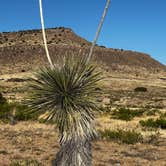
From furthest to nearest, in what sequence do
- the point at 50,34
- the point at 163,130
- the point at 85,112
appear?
the point at 50,34, the point at 163,130, the point at 85,112

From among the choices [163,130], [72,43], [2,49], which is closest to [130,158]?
[163,130]

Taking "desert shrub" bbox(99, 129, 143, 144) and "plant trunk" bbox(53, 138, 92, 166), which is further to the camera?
"desert shrub" bbox(99, 129, 143, 144)

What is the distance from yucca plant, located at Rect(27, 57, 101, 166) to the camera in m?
A: 8.45

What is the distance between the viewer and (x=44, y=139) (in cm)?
1631

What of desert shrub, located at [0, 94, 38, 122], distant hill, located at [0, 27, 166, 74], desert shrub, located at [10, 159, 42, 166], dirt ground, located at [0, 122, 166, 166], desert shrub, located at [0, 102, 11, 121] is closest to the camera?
desert shrub, located at [10, 159, 42, 166]

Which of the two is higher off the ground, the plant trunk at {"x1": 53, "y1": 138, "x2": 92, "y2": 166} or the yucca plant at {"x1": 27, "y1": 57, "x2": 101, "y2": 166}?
the yucca plant at {"x1": 27, "y1": 57, "x2": 101, "y2": 166}

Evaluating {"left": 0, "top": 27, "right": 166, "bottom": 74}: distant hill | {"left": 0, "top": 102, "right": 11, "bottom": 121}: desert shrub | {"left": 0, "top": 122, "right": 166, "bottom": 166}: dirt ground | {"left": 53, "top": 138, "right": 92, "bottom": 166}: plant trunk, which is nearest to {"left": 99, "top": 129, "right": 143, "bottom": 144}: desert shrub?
{"left": 0, "top": 122, "right": 166, "bottom": 166}: dirt ground

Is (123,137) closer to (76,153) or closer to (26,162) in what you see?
(26,162)

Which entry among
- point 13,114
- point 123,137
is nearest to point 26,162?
point 123,137

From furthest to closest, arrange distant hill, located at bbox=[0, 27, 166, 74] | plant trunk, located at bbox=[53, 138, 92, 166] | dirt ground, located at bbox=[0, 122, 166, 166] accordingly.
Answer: distant hill, located at bbox=[0, 27, 166, 74]
dirt ground, located at bbox=[0, 122, 166, 166]
plant trunk, located at bbox=[53, 138, 92, 166]

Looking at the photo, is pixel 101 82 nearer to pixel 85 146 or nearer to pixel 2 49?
pixel 85 146

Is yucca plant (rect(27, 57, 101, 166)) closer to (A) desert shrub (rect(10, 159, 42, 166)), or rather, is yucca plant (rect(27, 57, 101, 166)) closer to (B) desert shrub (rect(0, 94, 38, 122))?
(A) desert shrub (rect(10, 159, 42, 166))

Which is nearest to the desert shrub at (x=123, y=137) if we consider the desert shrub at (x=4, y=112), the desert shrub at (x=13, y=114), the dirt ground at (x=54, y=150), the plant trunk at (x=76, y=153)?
the dirt ground at (x=54, y=150)

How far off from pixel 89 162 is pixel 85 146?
370mm
